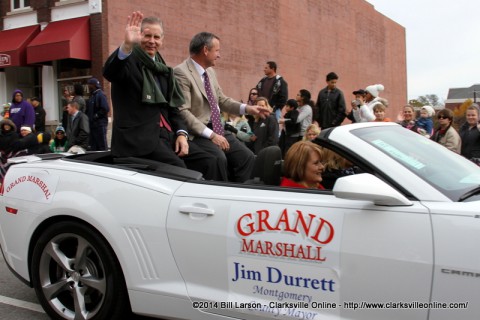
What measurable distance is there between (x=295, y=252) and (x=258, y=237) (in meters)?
0.22

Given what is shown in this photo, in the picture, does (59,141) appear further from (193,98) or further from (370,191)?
(370,191)

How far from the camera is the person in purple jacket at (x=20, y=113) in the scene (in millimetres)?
11461

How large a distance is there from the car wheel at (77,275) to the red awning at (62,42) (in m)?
12.1

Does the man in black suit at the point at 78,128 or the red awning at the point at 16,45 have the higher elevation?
the red awning at the point at 16,45

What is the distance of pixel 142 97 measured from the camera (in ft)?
11.9

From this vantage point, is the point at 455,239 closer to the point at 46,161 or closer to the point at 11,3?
the point at 46,161

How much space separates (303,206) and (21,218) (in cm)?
203

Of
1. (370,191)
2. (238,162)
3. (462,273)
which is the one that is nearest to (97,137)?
(238,162)

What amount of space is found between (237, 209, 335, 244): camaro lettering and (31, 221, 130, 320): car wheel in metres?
0.92

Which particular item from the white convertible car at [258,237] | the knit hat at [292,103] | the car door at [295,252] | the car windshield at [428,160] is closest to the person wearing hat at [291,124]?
the knit hat at [292,103]

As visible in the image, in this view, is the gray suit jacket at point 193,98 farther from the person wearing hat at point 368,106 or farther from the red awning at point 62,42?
the red awning at point 62,42

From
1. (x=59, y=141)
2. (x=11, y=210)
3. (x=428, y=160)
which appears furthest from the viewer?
(x=59, y=141)

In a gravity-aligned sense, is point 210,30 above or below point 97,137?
above

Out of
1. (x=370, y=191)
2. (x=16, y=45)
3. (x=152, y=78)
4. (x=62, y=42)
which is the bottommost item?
(x=370, y=191)
